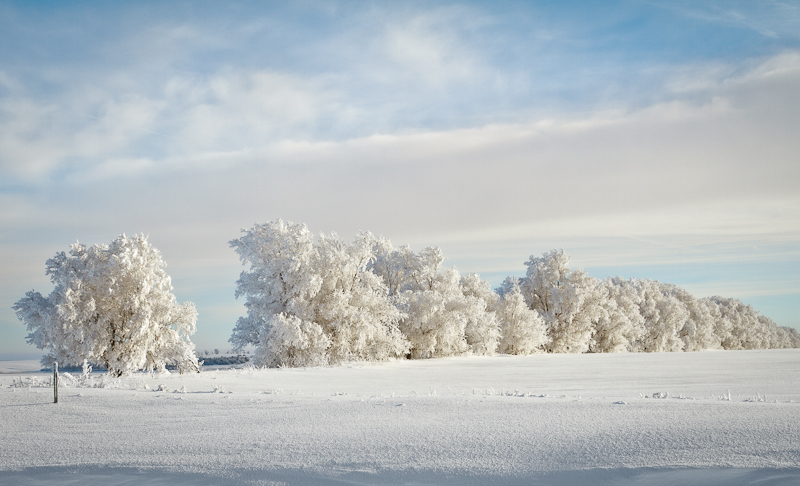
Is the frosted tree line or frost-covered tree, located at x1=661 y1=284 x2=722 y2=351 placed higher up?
the frosted tree line

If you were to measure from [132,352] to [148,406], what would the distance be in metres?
12.6

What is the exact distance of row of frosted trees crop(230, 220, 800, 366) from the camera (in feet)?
85.2

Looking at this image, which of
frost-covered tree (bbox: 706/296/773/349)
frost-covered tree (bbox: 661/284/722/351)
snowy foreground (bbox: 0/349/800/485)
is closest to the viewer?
snowy foreground (bbox: 0/349/800/485)

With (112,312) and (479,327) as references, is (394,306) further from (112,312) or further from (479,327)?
(112,312)

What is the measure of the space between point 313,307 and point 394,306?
5.09 m

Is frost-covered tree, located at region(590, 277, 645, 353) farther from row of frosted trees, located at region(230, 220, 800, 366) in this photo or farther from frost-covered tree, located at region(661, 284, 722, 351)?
frost-covered tree, located at region(661, 284, 722, 351)

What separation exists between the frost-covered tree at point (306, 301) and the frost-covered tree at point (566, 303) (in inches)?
877

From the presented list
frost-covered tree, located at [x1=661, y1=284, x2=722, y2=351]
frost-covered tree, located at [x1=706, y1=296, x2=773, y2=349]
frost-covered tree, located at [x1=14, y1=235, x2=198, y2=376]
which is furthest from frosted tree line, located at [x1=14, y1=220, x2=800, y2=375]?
frost-covered tree, located at [x1=706, y1=296, x2=773, y2=349]

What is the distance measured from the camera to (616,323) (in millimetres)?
49188

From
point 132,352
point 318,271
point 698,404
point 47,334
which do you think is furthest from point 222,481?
point 318,271

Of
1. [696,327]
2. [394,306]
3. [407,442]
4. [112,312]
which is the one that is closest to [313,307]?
[394,306]

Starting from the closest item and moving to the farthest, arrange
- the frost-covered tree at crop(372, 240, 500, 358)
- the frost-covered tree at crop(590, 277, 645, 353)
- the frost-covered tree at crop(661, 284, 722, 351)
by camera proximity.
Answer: the frost-covered tree at crop(372, 240, 500, 358), the frost-covered tree at crop(590, 277, 645, 353), the frost-covered tree at crop(661, 284, 722, 351)

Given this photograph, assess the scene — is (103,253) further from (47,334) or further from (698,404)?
(698,404)

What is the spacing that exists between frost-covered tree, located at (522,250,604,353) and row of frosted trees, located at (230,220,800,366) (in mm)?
91
